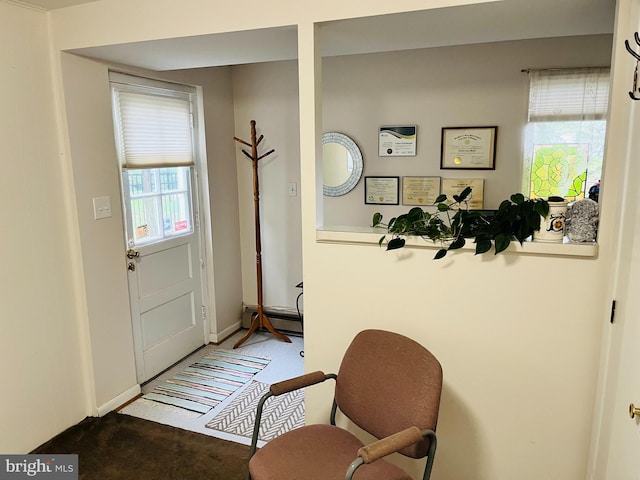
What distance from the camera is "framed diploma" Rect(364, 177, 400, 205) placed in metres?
3.35

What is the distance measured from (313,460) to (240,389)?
1555 mm

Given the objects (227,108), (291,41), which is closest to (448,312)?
(291,41)

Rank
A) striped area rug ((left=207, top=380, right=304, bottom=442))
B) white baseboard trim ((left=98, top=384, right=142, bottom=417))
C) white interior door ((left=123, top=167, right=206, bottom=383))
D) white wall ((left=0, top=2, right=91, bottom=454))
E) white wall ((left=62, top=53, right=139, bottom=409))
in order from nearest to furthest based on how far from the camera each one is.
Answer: white wall ((left=0, top=2, right=91, bottom=454)), white wall ((left=62, top=53, right=139, bottom=409)), striped area rug ((left=207, top=380, right=304, bottom=442)), white baseboard trim ((left=98, top=384, right=142, bottom=417)), white interior door ((left=123, top=167, right=206, bottom=383))

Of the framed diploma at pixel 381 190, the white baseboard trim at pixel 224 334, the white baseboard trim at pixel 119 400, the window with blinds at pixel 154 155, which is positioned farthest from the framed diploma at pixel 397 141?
the white baseboard trim at pixel 119 400

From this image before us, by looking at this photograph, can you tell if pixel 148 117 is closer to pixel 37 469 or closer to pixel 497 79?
pixel 37 469

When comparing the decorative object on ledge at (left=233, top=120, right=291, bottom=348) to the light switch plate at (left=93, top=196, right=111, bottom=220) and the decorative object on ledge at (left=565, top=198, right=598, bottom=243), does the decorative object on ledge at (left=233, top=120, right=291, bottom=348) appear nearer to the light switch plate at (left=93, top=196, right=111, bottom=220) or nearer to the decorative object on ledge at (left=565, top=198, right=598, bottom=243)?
the light switch plate at (left=93, top=196, right=111, bottom=220)

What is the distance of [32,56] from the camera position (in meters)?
2.29

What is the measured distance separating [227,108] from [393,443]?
3.04 metres

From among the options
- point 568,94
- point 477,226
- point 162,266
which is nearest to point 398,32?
point 477,226

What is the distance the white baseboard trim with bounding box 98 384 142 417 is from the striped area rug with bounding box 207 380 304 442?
24.4 inches

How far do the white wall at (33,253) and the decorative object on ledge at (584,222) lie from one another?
2466 mm

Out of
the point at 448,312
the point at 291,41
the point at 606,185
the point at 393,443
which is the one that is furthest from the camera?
the point at 291,41

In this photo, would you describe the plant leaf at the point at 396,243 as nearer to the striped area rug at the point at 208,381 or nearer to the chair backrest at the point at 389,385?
the chair backrest at the point at 389,385

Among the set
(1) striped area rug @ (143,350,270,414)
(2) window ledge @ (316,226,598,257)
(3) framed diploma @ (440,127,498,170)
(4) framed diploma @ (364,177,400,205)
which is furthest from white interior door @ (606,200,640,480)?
(1) striped area rug @ (143,350,270,414)
